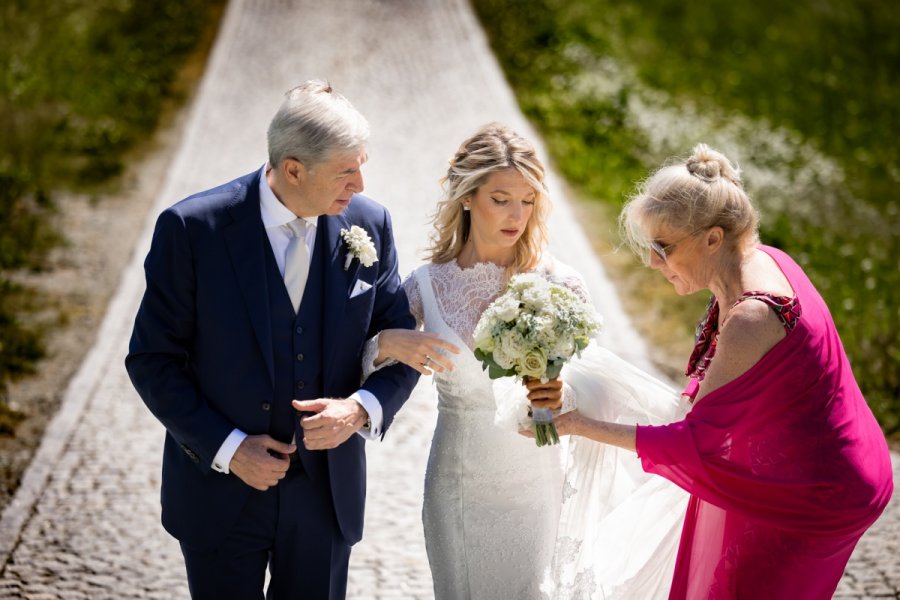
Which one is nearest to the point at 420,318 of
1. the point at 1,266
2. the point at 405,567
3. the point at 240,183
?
the point at 240,183

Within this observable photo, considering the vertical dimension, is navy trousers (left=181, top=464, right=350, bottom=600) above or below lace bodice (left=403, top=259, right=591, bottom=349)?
below

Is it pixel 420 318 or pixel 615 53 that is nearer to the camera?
pixel 420 318

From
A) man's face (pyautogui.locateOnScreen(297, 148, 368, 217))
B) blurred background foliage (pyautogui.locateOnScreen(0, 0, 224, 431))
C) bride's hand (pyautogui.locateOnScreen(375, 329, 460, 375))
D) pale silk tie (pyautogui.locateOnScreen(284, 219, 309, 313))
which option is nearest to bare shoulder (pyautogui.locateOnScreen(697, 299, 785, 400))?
bride's hand (pyautogui.locateOnScreen(375, 329, 460, 375))

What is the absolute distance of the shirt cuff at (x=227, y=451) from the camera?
359 cm

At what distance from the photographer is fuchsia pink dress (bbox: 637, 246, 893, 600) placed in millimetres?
3562

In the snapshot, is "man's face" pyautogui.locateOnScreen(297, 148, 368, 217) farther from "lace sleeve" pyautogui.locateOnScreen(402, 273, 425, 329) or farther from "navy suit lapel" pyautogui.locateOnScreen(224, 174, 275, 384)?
"lace sleeve" pyautogui.locateOnScreen(402, 273, 425, 329)

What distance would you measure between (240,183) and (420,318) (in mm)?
1027

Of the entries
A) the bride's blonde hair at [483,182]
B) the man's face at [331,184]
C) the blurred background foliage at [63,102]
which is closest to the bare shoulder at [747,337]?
the bride's blonde hair at [483,182]

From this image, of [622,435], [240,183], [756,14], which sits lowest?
[756,14]

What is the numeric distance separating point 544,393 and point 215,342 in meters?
1.17

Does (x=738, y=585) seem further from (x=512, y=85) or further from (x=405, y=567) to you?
(x=512, y=85)

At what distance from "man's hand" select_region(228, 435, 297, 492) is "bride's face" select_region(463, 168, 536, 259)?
1.26 metres

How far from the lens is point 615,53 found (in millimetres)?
17203

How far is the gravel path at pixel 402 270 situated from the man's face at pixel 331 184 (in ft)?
3.69
